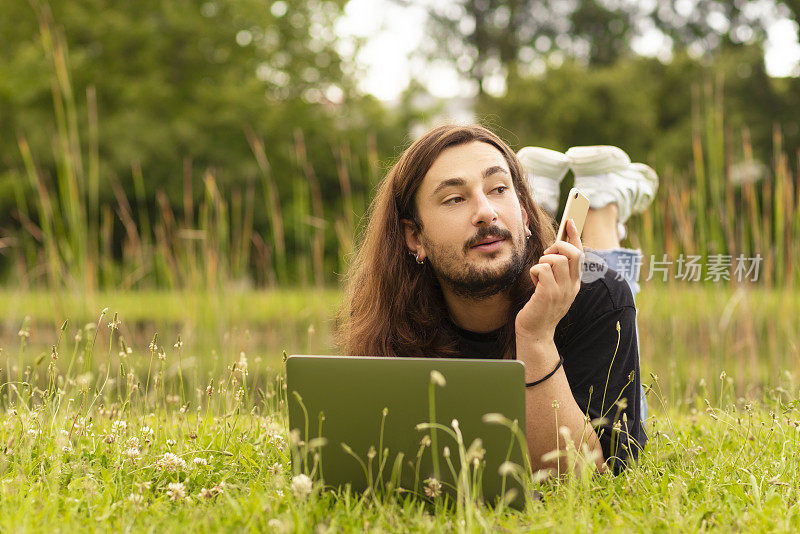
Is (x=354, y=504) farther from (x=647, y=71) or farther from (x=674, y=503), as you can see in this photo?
(x=647, y=71)

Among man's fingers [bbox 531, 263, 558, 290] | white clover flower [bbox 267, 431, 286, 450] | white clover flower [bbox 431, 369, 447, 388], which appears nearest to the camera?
white clover flower [bbox 431, 369, 447, 388]

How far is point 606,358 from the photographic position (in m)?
2.15

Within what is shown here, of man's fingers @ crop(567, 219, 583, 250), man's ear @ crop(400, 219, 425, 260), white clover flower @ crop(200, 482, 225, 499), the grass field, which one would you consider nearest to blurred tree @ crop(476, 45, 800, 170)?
the grass field

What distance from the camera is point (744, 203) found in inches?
169

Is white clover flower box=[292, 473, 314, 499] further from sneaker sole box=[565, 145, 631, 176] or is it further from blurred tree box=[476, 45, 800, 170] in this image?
blurred tree box=[476, 45, 800, 170]

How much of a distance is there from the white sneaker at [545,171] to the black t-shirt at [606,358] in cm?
79

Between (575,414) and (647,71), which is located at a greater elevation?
(647,71)

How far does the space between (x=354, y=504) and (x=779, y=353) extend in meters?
3.07

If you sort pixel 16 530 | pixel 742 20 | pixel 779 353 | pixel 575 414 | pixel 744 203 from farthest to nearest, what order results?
pixel 742 20
pixel 744 203
pixel 779 353
pixel 575 414
pixel 16 530

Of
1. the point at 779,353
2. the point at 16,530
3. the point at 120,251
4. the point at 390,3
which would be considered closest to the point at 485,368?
the point at 16,530

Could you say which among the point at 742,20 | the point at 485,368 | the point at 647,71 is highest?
the point at 742,20

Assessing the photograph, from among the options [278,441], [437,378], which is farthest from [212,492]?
[437,378]

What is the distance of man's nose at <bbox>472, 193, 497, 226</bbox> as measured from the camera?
2152 millimetres

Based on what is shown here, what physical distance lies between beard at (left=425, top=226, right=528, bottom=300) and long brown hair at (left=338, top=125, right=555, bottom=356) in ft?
0.52
